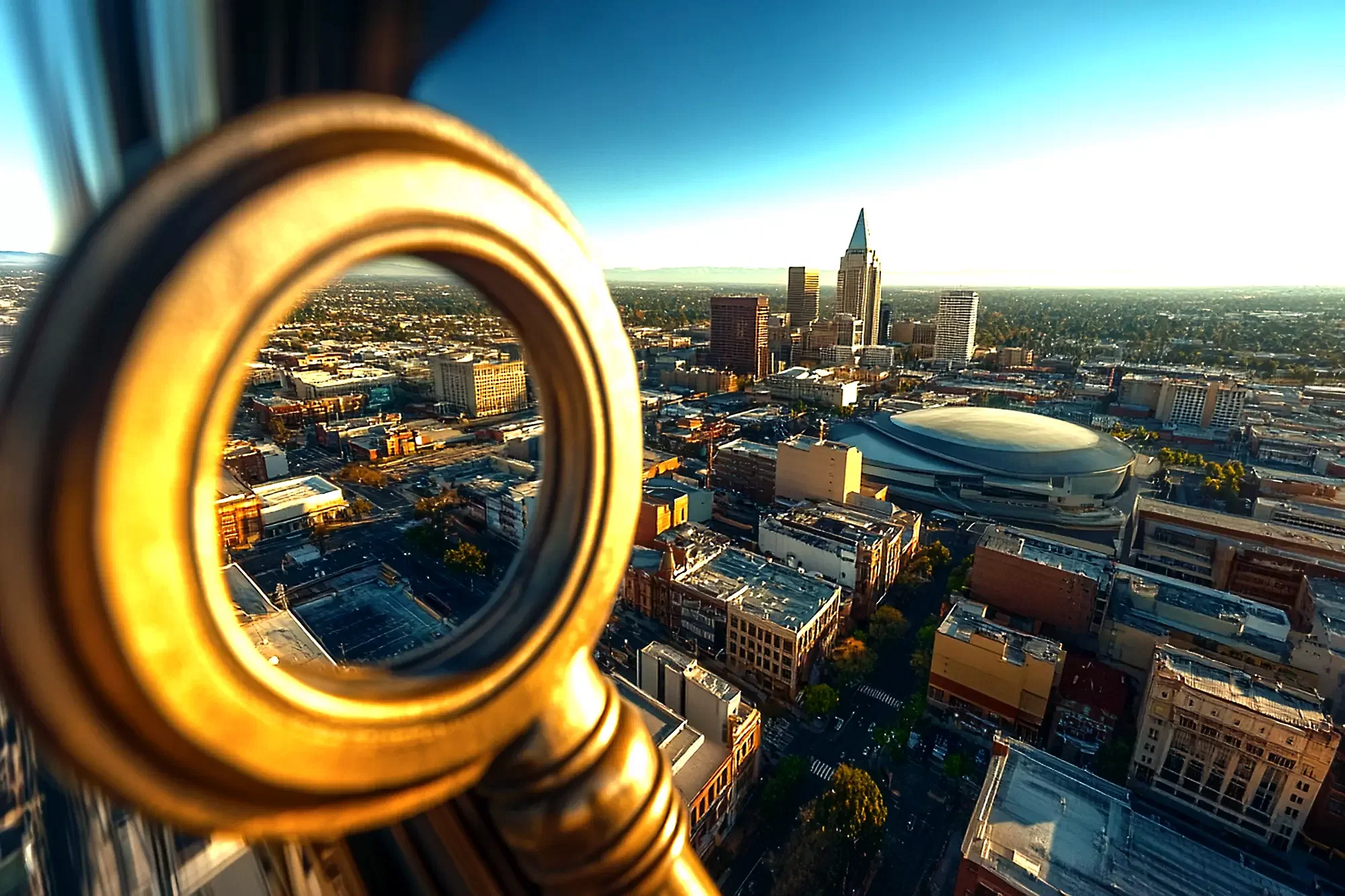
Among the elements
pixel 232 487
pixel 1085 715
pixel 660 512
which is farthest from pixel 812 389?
pixel 232 487

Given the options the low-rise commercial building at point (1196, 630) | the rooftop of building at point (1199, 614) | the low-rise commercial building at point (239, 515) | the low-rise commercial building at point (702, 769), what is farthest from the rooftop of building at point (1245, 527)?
the low-rise commercial building at point (239, 515)

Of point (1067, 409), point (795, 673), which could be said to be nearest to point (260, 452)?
point (795, 673)

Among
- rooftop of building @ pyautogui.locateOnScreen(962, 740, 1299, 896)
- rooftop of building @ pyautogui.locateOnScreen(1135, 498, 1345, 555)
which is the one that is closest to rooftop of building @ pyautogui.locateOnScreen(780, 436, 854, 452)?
rooftop of building @ pyautogui.locateOnScreen(1135, 498, 1345, 555)

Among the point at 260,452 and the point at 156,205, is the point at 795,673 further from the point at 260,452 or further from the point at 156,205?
the point at 260,452

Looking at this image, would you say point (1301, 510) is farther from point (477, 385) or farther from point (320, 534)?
point (477, 385)

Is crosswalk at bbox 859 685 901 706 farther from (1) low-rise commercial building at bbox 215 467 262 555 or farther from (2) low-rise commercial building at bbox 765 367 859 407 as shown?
(2) low-rise commercial building at bbox 765 367 859 407

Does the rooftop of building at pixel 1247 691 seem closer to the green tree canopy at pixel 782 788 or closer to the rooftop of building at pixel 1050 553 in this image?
the rooftop of building at pixel 1050 553

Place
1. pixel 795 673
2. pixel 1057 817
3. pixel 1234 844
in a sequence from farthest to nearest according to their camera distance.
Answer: pixel 795 673 < pixel 1234 844 < pixel 1057 817
